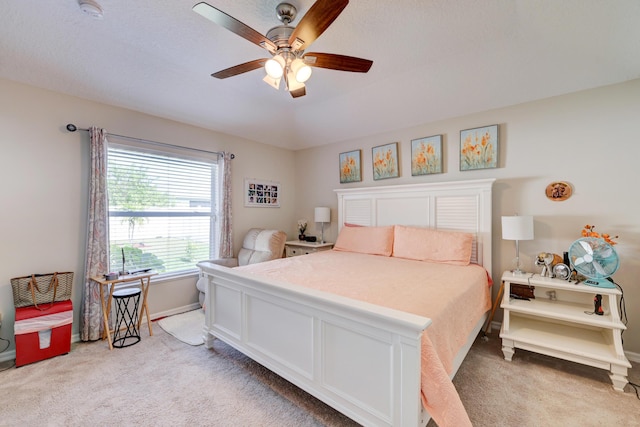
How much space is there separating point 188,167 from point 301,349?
9.79 feet

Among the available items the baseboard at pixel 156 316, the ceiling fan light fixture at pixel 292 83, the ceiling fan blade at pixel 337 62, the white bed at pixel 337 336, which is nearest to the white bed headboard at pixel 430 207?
the white bed at pixel 337 336

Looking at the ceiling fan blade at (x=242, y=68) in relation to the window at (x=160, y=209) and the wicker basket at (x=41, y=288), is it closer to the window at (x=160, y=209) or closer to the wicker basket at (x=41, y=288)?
the window at (x=160, y=209)

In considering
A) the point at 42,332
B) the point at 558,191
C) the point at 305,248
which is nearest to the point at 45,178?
the point at 42,332

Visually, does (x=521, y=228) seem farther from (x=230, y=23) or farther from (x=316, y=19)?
(x=230, y=23)

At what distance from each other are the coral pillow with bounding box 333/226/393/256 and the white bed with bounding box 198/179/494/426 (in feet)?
3.03

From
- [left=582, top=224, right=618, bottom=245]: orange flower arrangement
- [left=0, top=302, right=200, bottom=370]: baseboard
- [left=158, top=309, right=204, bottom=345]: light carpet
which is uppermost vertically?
[left=582, top=224, right=618, bottom=245]: orange flower arrangement

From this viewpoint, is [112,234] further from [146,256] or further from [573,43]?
[573,43]

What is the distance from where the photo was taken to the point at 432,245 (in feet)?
9.82

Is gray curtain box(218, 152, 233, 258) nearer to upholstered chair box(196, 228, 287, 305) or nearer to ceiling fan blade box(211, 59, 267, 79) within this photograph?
upholstered chair box(196, 228, 287, 305)

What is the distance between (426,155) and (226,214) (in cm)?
292

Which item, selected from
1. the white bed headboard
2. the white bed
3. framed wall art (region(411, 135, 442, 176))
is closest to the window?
the white bed

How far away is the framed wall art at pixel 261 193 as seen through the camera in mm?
4277

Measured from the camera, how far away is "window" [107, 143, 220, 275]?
3062 mm

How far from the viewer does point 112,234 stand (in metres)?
3.02
